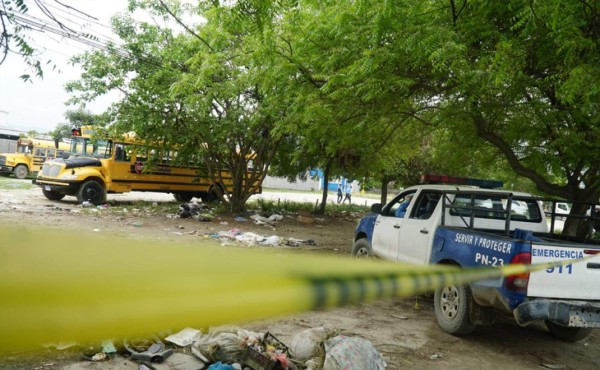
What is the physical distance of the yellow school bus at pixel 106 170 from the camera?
49.8ft

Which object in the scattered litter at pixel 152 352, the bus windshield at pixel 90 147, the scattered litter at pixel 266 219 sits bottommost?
the scattered litter at pixel 152 352

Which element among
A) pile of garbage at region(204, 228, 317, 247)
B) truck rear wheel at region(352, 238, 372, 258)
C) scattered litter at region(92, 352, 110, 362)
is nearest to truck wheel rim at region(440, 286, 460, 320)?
truck rear wheel at region(352, 238, 372, 258)

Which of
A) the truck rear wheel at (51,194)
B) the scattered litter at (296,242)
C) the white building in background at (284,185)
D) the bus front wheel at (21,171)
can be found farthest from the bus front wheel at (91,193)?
the white building in background at (284,185)

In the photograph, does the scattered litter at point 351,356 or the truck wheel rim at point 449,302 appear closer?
the scattered litter at point 351,356

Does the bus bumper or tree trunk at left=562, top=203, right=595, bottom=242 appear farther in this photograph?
the bus bumper

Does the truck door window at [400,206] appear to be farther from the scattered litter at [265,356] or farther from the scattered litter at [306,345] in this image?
the scattered litter at [265,356]

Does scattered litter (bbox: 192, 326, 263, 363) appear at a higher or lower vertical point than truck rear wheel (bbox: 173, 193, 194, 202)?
lower

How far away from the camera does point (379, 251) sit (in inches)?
271

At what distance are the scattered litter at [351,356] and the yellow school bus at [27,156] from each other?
2562cm

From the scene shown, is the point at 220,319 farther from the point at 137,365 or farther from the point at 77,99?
the point at 77,99

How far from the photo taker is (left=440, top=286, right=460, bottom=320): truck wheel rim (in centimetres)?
505

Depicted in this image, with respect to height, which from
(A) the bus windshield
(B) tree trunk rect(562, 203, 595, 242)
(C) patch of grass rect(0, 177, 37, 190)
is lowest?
(C) patch of grass rect(0, 177, 37, 190)

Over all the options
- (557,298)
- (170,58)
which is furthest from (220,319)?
(170,58)

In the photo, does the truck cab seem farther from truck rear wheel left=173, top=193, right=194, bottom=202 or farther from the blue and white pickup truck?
truck rear wheel left=173, top=193, right=194, bottom=202
